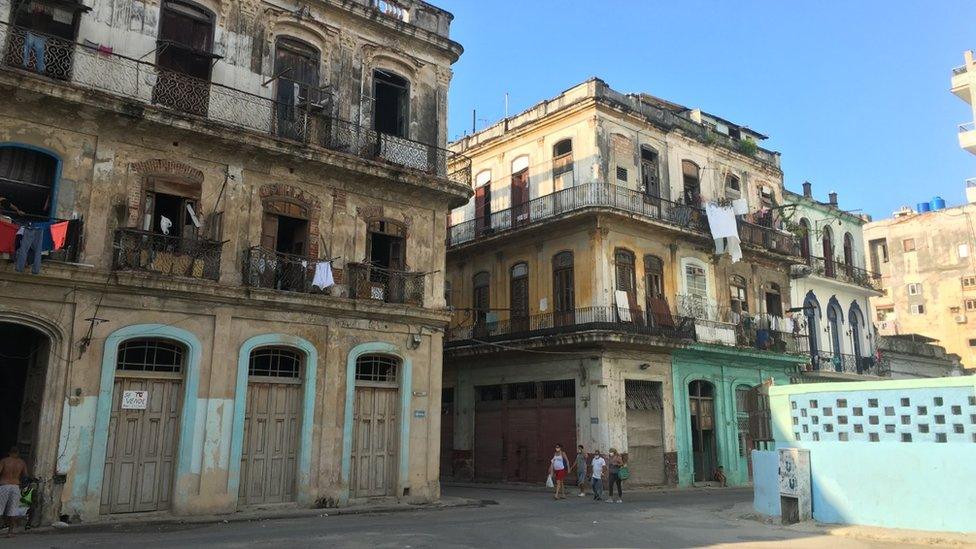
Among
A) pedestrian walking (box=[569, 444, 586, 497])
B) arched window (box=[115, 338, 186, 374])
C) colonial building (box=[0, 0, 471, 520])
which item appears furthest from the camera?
pedestrian walking (box=[569, 444, 586, 497])

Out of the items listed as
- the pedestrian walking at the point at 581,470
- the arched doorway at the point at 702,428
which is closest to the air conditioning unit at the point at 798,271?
the arched doorway at the point at 702,428

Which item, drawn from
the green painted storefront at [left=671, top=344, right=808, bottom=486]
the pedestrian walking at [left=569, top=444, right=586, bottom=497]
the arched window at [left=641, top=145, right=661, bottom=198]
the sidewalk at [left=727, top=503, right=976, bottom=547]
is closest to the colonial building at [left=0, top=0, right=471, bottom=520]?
the pedestrian walking at [left=569, top=444, right=586, bottom=497]

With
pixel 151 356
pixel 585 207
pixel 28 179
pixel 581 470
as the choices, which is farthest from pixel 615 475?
pixel 28 179

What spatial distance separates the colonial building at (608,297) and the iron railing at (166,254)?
38.3 ft

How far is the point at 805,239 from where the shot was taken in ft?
108

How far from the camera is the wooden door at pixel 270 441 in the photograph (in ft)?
51.2

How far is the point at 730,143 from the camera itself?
1189 inches

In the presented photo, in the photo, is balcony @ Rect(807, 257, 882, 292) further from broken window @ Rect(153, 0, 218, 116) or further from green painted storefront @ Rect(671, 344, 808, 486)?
broken window @ Rect(153, 0, 218, 116)

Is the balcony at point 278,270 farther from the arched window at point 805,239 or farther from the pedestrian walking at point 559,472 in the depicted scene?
the arched window at point 805,239

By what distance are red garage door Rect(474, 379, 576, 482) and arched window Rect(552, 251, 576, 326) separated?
208 cm

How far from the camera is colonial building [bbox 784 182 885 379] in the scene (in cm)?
3172

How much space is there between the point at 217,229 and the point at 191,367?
289cm

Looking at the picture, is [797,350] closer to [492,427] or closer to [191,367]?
[492,427]

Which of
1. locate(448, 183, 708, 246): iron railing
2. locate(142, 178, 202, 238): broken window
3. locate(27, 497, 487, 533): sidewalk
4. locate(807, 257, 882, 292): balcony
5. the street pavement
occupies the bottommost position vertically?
the street pavement
